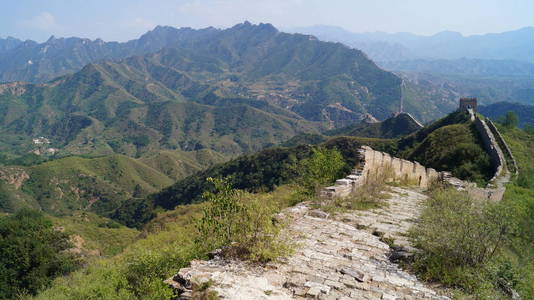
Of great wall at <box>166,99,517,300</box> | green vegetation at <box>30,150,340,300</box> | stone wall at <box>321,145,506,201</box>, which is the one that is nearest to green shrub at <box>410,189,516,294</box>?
great wall at <box>166,99,517,300</box>

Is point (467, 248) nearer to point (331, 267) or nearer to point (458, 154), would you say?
point (331, 267)

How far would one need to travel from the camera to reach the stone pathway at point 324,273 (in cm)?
719

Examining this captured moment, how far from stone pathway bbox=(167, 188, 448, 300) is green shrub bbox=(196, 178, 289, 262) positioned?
422mm

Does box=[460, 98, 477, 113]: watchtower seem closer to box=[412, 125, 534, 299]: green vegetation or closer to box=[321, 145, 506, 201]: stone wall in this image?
box=[321, 145, 506, 201]: stone wall

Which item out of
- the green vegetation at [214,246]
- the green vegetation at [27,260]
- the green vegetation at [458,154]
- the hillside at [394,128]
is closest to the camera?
the green vegetation at [214,246]

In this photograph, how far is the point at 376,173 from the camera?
65.4 feet

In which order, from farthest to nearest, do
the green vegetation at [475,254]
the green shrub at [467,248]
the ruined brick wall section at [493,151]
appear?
the ruined brick wall section at [493,151]
the green shrub at [467,248]
the green vegetation at [475,254]

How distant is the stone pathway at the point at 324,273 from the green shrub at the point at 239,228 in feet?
1.38

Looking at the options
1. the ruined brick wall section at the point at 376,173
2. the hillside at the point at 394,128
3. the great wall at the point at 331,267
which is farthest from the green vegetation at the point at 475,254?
the hillside at the point at 394,128

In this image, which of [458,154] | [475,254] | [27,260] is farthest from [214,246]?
[458,154]

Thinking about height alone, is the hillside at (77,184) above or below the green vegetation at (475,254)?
below

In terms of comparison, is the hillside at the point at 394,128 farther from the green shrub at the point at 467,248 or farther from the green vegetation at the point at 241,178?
the green shrub at the point at 467,248

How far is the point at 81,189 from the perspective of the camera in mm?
152625

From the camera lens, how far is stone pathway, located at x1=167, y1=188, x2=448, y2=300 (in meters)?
7.19
